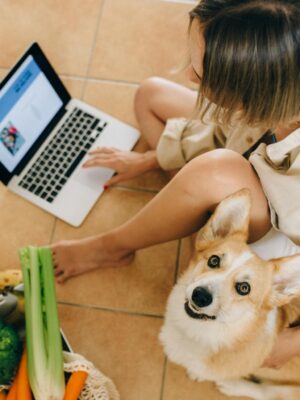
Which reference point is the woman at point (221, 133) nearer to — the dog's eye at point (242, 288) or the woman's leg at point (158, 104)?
the woman's leg at point (158, 104)

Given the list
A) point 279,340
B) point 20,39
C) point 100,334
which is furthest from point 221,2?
point 20,39

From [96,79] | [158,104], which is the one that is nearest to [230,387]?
[158,104]

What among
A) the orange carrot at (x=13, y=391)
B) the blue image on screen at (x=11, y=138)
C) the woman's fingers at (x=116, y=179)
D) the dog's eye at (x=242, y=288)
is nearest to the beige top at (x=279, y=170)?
the dog's eye at (x=242, y=288)

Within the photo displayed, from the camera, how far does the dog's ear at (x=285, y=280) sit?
3.07 feet

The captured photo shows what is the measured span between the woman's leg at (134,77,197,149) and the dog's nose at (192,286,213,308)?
24.9 inches

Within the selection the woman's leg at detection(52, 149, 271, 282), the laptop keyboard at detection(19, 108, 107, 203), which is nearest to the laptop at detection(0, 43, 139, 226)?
the laptop keyboard at detection(19, 108, 107, 203)

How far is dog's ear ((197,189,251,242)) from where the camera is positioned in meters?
0.95

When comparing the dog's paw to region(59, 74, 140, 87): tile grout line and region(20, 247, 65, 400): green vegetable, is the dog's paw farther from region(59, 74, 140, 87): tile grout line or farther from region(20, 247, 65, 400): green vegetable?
region(59, 74, 140, 87): tile grout line

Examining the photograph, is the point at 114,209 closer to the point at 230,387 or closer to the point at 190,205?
the point at 190,205

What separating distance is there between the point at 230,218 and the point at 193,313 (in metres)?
0.28

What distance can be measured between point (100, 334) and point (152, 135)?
693 millimetres

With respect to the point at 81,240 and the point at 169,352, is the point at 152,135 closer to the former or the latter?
the point at 81,240

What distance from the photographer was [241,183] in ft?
Result: 3.37

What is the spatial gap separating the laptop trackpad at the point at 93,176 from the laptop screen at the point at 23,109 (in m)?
0.19
